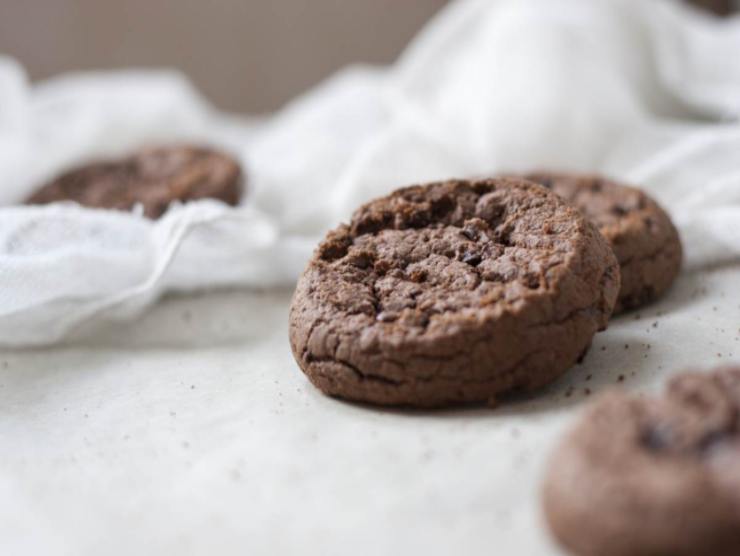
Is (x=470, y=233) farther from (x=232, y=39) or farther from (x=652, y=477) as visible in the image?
(x=232, y=39)

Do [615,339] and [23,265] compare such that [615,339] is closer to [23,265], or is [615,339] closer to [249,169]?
[23,265]

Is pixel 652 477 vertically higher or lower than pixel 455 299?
higher

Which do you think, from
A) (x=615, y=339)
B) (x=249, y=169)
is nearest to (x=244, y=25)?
(x=249, y=169)

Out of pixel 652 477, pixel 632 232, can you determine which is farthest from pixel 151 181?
pixel 652 477

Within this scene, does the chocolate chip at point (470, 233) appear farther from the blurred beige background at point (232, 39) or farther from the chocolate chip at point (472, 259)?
the blurred beige background at point (232, 39)

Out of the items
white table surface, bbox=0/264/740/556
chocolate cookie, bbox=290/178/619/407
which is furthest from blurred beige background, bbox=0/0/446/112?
chocolate cookie, bbox=290/178/619/407

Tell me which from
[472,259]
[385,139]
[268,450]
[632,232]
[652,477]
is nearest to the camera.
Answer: [652,477]
